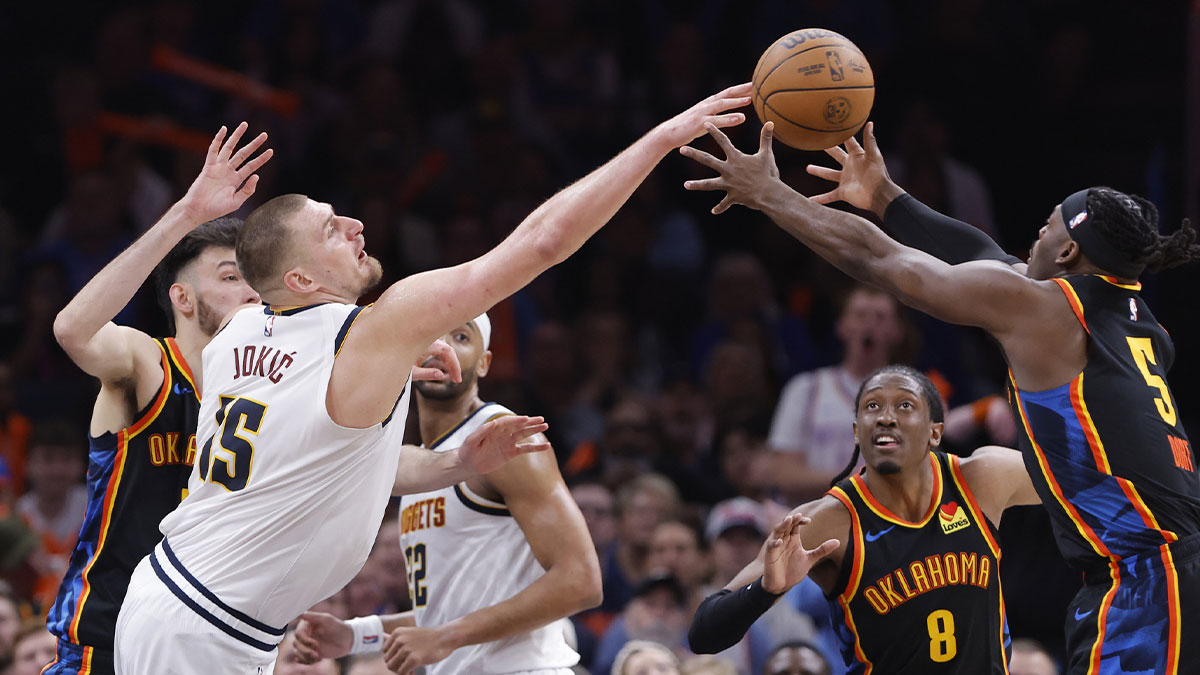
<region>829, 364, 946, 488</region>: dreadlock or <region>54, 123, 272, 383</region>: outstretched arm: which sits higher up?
<region>54, 123, 272, 383</region>: outstretched arm

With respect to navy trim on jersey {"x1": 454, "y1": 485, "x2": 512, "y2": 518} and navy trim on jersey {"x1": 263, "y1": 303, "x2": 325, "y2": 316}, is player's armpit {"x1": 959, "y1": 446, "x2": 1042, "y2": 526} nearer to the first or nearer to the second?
navy trim on jersey {"x1": 454, "y1": 485, "x2": 512, "y2": 518}

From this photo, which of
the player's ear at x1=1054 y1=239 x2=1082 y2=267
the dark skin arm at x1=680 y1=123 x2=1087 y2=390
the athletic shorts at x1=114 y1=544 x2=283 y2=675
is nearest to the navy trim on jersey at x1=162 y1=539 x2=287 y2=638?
the athletic shorts at x1=114 y1=544 x2=283 y2=675

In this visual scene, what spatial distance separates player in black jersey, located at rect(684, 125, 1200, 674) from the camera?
4.58m

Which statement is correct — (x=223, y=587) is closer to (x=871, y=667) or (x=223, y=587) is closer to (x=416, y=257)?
(x=871, y=667)

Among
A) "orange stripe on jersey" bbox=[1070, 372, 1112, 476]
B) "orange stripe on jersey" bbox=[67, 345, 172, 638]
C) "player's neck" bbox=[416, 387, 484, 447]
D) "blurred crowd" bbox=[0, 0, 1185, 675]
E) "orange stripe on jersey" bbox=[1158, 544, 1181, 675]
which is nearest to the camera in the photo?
"orange stripe on jersey" bbox=[1158, 544, 1181, 675]

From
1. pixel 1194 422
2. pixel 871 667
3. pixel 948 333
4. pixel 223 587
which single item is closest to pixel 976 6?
pixel 948 333

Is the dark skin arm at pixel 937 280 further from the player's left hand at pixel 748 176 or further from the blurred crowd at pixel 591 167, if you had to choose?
the blurred crowd at pixel 591 167

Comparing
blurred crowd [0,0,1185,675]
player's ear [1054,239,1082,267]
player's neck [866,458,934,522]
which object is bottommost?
player's neck [866,458,934,522]

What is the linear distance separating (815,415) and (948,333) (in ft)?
5.94

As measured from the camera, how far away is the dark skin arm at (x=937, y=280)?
4652mm

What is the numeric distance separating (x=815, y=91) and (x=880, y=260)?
0.77 metres

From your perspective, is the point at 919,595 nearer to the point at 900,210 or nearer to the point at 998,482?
the point at 998,482

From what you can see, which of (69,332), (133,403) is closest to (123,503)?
(133,403)

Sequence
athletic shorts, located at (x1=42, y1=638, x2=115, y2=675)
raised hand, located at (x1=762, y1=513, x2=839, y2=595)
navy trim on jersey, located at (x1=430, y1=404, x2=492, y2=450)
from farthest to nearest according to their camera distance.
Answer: navy trim on jersey, located at (x1=430, y1=404, x2=492, y2=450) < athletic shorts, located at (x1=42, y1=638, x2=115, y2=675) < raised hand, located at (x1=762, y1=513, x2=839, y2=595)
